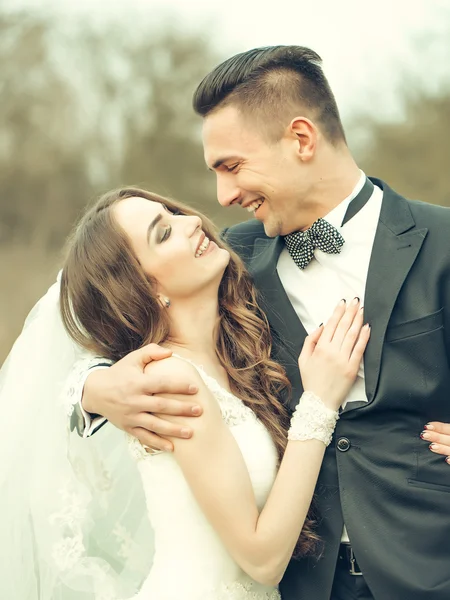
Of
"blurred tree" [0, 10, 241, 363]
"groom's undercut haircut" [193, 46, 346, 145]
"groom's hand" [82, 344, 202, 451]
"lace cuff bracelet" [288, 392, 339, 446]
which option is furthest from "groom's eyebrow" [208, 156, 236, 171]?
"blurred tree" [0, 10, 241, 363]

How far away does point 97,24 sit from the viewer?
1059cm

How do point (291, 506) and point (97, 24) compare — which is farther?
point (97, 24)

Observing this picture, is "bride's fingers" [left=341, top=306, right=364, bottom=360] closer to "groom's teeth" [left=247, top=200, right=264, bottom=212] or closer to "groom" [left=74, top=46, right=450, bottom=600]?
"groom" [left=74, top=46, right=450, bottom=600]

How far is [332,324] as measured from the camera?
2.78 metres

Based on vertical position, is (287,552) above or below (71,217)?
below

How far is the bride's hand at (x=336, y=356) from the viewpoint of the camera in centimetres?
269

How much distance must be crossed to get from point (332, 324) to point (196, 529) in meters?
0.79

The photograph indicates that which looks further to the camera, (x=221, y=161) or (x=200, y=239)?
(x=221, y=161)

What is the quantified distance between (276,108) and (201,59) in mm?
8070

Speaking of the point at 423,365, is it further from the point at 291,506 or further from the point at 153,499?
the point at 153,499

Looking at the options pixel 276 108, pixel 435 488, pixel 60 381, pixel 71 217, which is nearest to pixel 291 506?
pixel 435 488

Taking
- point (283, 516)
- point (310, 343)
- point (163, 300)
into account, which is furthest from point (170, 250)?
point (283, 516)

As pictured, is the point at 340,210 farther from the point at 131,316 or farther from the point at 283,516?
the point at 283,516

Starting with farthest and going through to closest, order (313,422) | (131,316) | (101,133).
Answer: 1. (101,133)
2. (131,316)
3. (313,422)
